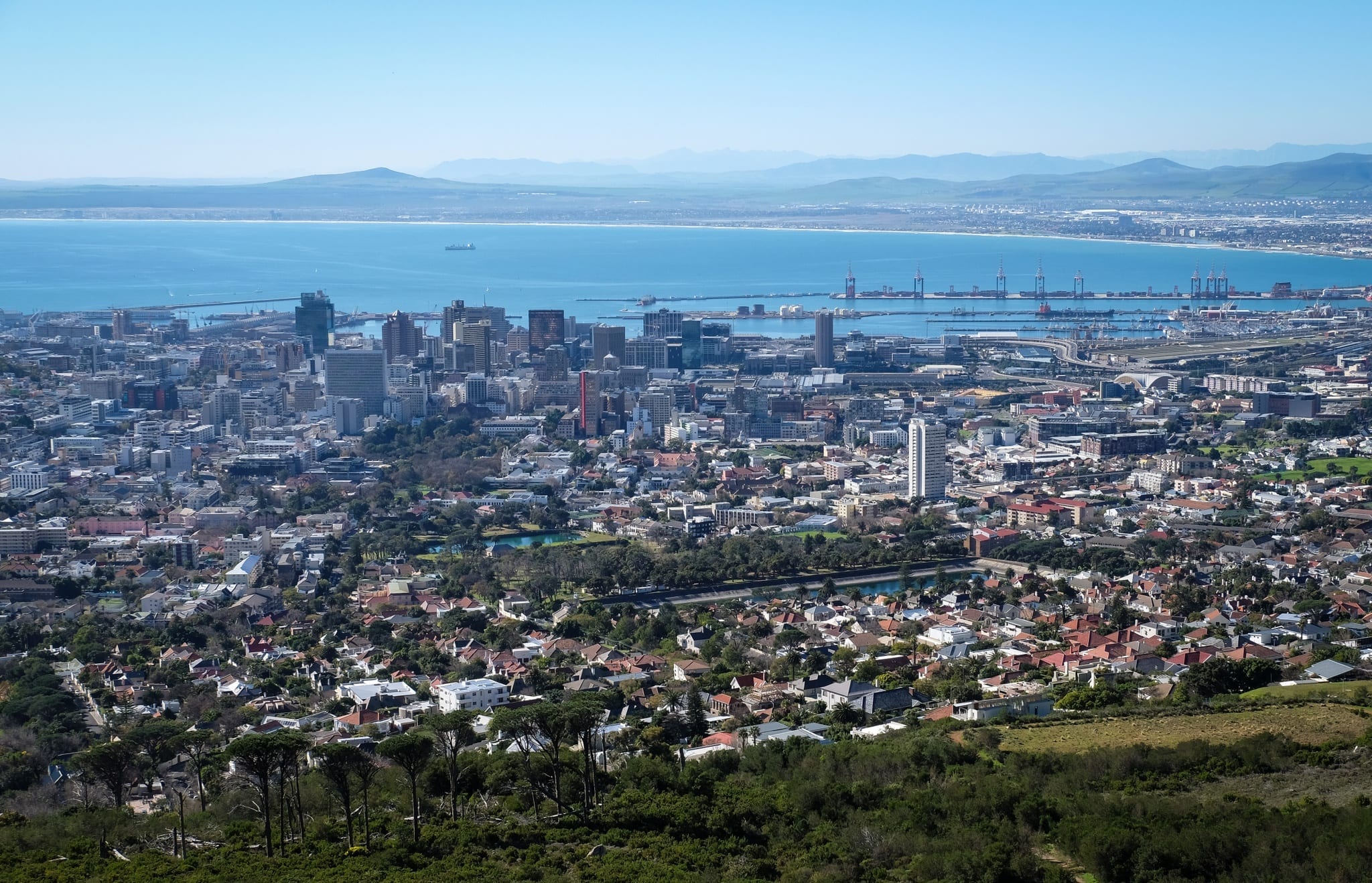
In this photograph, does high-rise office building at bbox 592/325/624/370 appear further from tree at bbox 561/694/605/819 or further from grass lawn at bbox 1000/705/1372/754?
tree at bbox 561/694/605/819

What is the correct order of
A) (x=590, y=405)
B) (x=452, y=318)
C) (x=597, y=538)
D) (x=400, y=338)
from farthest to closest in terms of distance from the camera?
(x=452, y=318) < (x=400, y=338) < (x=590, y=405) < (x=597, y=538)

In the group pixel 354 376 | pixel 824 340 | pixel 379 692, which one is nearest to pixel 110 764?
pixel 379 692

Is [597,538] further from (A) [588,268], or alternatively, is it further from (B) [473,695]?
(A) [588,268]

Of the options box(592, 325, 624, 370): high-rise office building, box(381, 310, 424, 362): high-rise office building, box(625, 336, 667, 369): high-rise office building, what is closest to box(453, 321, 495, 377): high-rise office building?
box(381, 310, 424, 362): high-rise office building

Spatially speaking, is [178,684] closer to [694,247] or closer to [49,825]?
[49,825]

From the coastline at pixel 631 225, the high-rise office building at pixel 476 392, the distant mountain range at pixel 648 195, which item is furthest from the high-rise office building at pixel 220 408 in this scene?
the distant mountain range at pixel 648 195

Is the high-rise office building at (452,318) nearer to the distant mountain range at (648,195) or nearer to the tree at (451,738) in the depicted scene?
the tree at (451,738)
